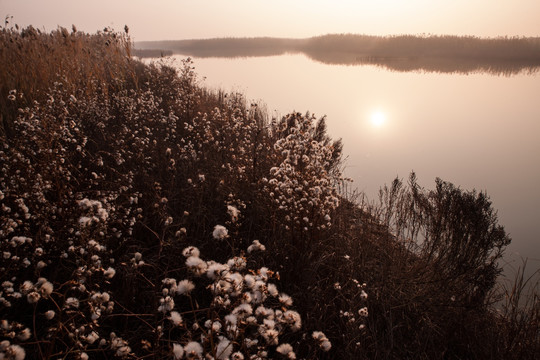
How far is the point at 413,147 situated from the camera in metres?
8.61

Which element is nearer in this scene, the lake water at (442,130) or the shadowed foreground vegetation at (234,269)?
the shadowed foreground vegetation at (234,269)

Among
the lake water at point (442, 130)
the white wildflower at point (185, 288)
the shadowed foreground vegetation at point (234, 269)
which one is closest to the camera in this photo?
the white wildflower at point (185, 288)

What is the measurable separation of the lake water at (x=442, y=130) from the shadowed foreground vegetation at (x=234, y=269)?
203 cm

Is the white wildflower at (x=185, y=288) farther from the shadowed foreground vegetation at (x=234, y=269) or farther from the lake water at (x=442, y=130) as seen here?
the lake water at (x=442, y=130)

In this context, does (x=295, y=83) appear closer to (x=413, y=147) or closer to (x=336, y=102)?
(x=336, y=102)

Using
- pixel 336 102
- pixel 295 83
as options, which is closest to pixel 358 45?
pixel 295 83

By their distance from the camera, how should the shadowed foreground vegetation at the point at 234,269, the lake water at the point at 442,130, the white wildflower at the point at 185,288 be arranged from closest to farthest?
1. the white wildflower at the point at 185,288
2. the shadowed foreground vegetation at the point at 234,269
3. the lake water at the point at 442,130

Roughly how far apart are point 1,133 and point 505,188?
8814 millimetres

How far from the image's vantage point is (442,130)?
9750 millimetres

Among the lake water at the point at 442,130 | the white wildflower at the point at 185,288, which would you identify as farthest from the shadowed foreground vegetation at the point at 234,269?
Answer: the lake water at the point at 442,130

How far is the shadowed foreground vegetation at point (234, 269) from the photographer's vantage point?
5.48 ft

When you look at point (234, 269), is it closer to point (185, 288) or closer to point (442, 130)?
point (185, 288)

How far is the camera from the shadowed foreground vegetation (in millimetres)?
1669

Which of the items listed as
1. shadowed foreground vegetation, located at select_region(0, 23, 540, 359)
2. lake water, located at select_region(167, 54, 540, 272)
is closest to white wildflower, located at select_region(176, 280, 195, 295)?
shadowed foreground vegetation, located at select_region(0, 23, 540, 359)
